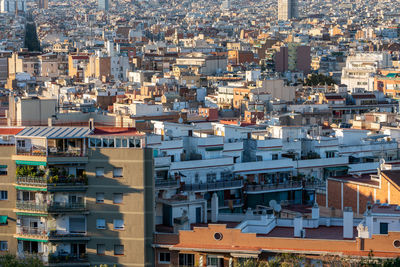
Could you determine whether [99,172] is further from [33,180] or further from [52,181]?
[33,180]

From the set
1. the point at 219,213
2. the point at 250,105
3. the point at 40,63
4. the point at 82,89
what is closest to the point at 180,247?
the point at 219,213

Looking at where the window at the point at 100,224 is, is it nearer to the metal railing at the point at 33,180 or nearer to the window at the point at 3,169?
the metal railing at the point at 33,180

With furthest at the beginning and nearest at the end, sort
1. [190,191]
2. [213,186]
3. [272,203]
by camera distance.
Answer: [213,186]
[272,203]
[190,191]

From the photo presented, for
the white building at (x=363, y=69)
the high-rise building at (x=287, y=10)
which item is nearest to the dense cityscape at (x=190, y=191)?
the white building at (x=363, y=69)

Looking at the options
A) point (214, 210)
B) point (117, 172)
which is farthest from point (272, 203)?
point (117, 172)

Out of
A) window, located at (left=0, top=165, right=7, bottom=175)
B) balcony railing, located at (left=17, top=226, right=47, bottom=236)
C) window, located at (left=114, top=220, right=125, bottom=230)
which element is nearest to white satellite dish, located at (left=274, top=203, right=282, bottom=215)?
window, located at (left=114, top=220, right=125, bottom=230)

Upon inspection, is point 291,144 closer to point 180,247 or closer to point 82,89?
point 180,247
